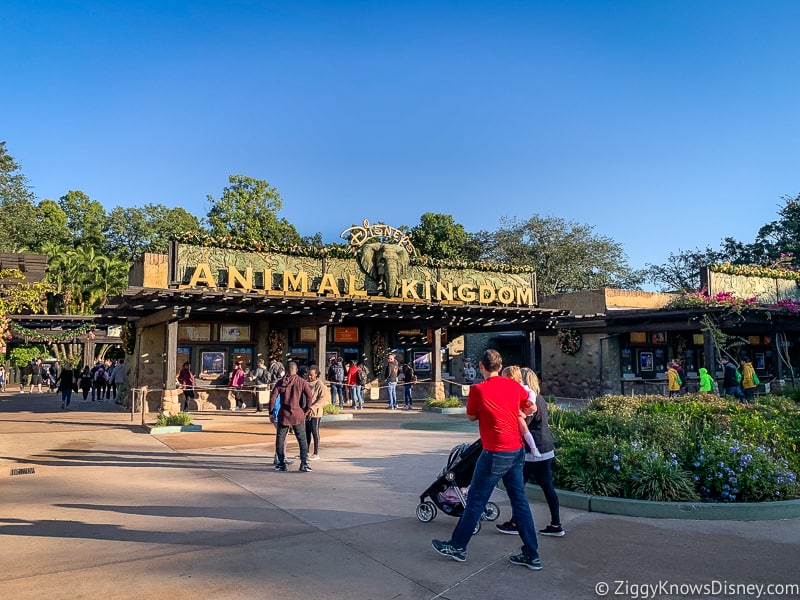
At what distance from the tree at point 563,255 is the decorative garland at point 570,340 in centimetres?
1667

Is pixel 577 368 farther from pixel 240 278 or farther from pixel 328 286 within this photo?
pixel 240 278

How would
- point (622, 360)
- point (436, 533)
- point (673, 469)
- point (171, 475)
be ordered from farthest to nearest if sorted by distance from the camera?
1. point (622, 360)
2. point (171, 475)
3. point (673, 469)
4. point (436, 533)

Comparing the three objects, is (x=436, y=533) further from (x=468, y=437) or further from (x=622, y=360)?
(x=622, y=360)

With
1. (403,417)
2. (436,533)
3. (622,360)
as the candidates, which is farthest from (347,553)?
(622,360)

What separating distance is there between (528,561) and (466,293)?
1780cm

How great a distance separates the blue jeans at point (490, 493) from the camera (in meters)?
4.68

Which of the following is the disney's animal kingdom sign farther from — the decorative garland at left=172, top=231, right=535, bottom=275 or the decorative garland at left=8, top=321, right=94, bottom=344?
the decorative garland at left=8, top=321, right=94, bottom=344

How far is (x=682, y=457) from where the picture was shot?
276 inches

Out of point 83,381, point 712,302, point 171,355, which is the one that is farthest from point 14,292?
point 712,302

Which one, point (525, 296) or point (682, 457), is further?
point (525, 296)

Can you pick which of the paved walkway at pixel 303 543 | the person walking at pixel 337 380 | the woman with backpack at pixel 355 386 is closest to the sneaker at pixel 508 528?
the paved walkway at pixel 303 543

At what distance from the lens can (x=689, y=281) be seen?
44656mm

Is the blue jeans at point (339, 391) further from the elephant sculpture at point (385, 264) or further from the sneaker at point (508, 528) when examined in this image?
the sneaker at point (508, 528)

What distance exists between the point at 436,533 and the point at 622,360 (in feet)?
62.1
